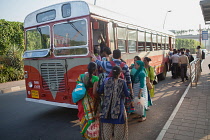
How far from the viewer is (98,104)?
141 inches

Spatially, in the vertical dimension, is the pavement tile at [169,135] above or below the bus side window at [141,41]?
below

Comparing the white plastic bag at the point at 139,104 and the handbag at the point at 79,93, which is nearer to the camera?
the handbag at the point at 79,93

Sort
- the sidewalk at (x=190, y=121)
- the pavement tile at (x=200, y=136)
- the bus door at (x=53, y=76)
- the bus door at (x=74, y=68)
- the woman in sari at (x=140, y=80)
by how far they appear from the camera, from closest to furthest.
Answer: the pavement tile at (x=200, y=136), the sidewalk at (x=190, y=121), the woman in sari at (x=140, y=80), the bus door at (x=74, y=68), the bus door at (x=53, y=76)

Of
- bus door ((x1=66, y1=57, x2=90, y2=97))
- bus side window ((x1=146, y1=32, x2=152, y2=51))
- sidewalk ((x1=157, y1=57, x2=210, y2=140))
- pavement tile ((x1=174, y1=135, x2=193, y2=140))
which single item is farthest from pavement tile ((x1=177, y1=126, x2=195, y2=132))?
bus side window ((x1=146, y1=32, x2=152, y2=51))

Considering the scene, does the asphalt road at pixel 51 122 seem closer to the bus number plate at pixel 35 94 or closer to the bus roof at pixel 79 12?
the bus number plate at pixel 35 94

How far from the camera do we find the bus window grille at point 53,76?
5.05 m

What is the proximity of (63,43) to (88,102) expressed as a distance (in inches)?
87.2

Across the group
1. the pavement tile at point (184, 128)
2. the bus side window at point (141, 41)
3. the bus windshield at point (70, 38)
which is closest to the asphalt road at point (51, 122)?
the pavement tile at point (184, 128)

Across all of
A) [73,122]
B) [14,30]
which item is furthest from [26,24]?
[14,30]

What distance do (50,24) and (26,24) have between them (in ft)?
3.61

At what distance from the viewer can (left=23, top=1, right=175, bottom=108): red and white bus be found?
15.4 feet

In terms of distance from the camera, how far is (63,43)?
16.5ft

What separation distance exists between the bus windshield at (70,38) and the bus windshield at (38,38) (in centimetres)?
35

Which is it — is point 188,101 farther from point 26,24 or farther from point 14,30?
point 14,30
